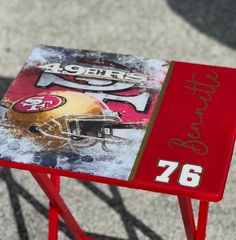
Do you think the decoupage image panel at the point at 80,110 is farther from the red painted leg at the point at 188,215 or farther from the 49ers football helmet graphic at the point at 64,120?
the red painted leg at the point at 188,215

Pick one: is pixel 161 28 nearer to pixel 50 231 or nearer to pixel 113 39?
pixel 113 39

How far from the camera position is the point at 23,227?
3852 millimetres

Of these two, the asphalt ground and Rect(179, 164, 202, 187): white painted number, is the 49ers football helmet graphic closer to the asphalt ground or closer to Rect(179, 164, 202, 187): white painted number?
Rect(179, 164, 202, 187): white painted number

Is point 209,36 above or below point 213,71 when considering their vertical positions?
below

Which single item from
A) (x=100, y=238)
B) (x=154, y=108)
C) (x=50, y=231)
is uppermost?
(x=154, y=108)

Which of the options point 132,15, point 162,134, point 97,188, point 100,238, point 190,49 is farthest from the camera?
point 132,15

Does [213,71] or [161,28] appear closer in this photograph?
[213,71]

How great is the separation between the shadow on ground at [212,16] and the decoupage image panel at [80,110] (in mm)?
2123

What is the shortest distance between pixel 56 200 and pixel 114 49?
2.28 m

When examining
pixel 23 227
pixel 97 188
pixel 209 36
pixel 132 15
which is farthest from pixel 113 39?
pixel 23 227

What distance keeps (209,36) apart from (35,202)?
2156mm

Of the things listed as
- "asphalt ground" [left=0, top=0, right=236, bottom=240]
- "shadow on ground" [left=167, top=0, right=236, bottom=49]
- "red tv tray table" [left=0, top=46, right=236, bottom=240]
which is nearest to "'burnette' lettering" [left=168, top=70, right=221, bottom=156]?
"red tv tray table" [left=0, top=46, right=236, bottom=240]

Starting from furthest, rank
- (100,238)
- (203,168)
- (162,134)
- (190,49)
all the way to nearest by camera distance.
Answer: (190,49) → (100,238) → (162,134) → (203,168)

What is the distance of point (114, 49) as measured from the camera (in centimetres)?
521
